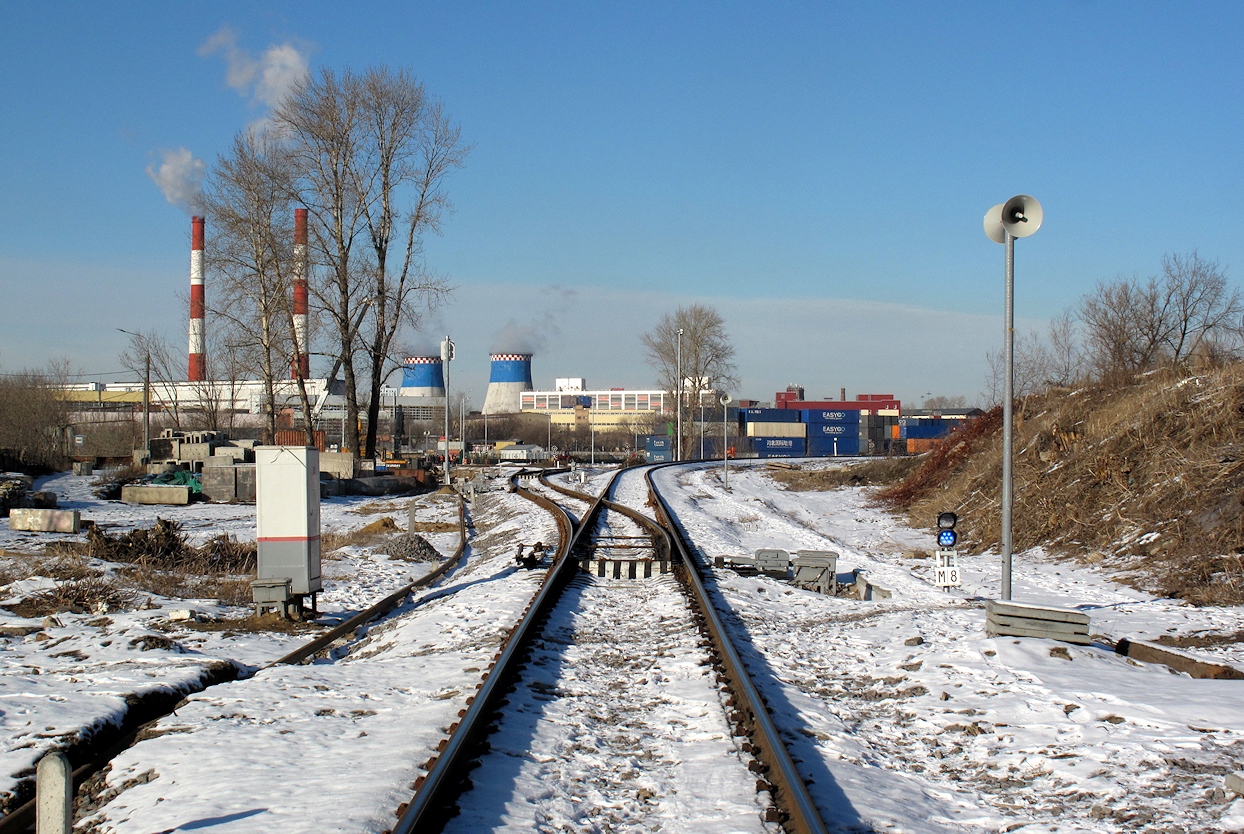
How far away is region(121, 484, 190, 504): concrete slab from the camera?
1134 inches

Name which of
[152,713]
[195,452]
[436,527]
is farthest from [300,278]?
[152,713]

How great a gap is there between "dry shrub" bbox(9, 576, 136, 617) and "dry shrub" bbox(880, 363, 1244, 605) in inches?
486

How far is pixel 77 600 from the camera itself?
10898 mm

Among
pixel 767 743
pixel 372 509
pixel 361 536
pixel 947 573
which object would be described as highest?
pixel 947 573

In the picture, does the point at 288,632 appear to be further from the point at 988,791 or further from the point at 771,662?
the point at 988,791

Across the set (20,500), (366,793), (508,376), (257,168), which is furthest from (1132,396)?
(508,376)

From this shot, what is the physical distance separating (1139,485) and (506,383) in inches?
5386

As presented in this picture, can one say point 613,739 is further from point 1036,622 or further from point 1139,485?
point 1139,485

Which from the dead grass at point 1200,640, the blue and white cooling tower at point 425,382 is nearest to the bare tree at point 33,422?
the dead grass at point 1200,640

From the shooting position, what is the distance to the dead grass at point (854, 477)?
3216 cm

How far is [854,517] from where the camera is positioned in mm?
24141

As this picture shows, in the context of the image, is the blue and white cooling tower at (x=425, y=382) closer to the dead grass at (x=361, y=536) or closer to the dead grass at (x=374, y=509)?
the dead grass at (x=374, y=509)

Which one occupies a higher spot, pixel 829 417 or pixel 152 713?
pixel 829 417

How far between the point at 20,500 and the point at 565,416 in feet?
437
